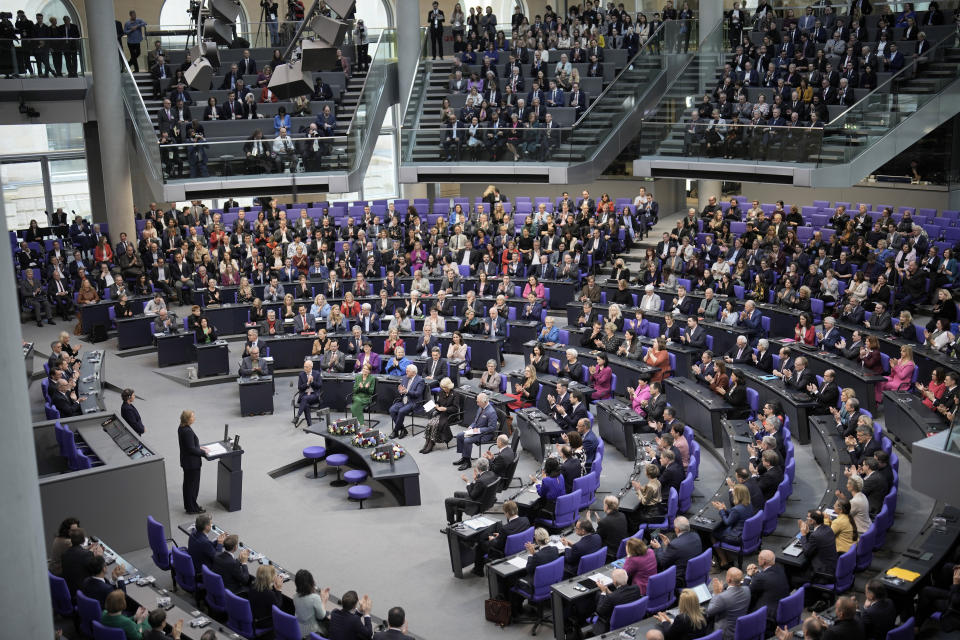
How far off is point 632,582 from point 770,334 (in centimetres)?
1022

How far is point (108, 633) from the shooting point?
9.24 metres

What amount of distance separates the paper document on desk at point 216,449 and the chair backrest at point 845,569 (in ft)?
27.3

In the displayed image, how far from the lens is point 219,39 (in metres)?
13.4

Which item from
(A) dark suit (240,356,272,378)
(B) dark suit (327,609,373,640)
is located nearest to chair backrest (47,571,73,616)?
(B) dark suit (327,609,373,640)

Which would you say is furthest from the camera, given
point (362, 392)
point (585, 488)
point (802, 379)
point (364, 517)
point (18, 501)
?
point (362, 392)

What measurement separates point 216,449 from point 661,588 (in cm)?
694

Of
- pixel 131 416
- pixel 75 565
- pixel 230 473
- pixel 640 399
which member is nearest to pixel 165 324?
pixel 131 416

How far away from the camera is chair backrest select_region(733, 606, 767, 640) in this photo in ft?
30.8

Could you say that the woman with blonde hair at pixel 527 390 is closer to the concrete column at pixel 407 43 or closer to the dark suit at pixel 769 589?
the dark suit at pixel 769 589

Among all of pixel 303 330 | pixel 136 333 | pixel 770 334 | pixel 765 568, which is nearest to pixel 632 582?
pixel 765 568

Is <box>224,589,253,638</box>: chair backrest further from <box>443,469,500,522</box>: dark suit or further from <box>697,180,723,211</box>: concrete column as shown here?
<box>697,180,723,211</box>: concrete column

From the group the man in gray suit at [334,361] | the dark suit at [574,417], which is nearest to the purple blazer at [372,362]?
the man in gray suit at [334,361]

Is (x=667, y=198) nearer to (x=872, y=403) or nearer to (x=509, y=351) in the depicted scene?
(x=509, y=351)

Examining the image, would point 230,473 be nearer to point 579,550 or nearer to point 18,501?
point 579,550
